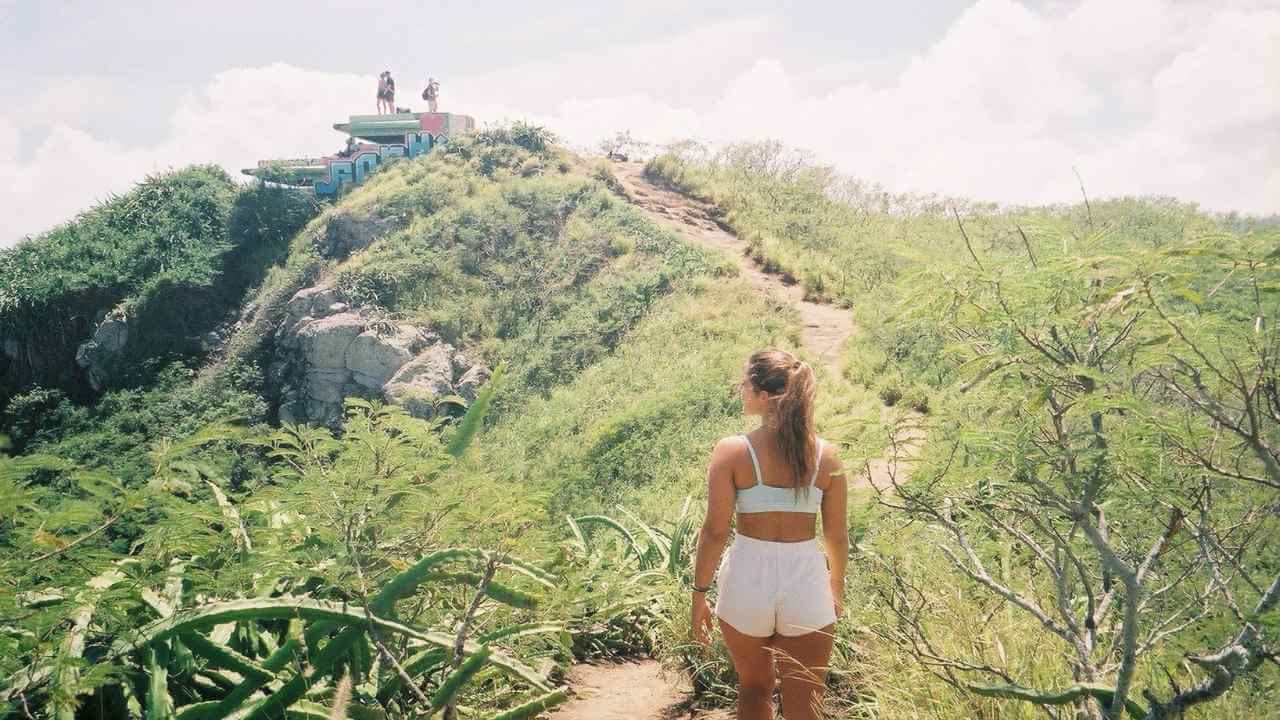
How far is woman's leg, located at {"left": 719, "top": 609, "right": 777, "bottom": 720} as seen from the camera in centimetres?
209

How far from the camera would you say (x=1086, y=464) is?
1674mm

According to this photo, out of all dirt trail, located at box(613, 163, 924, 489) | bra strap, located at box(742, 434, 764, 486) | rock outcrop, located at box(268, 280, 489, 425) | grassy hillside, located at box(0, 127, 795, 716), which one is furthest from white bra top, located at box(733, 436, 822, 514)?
rock outcrop, located at box(268, 280, 489, 425)

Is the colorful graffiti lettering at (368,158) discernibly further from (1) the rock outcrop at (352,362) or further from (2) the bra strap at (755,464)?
(2) the bra strap at (755,464)

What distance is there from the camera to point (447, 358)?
1677cm

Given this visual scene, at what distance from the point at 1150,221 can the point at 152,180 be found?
29.5 meters

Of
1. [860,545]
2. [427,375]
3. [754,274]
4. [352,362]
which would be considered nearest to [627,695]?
[860,545]

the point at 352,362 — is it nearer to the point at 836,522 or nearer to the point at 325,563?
the point at 325,563

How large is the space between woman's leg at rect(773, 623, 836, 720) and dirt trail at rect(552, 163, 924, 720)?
0.48m

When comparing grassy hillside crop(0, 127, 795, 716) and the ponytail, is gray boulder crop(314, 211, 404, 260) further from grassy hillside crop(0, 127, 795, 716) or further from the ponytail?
the ponytail

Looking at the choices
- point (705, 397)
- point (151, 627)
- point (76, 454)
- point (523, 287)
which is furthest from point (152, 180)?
point (151, 627)

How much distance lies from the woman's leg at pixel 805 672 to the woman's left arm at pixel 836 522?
0.57 feet

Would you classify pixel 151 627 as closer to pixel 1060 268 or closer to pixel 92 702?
pixel 92 702

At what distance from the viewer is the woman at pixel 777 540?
2057mm

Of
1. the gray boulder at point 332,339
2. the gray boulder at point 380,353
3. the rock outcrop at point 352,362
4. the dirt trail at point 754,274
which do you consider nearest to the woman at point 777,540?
the dirt trail at point 754,274
